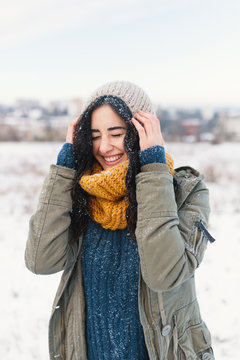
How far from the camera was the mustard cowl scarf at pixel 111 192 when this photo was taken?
1.34 m

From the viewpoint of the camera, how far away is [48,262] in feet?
4.49

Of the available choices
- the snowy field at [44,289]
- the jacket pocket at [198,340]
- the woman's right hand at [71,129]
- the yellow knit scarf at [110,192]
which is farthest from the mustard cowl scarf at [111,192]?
the snowy field at [44,289]

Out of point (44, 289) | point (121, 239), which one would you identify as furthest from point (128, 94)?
point (44, 289)

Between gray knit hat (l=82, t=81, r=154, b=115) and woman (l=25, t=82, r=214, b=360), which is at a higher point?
gray knit hat (l=82, t=81, r=154, b=115)

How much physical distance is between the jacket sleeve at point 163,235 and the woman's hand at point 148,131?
4.7 inches

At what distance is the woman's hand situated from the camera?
1310mm

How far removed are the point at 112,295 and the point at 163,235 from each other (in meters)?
0.44

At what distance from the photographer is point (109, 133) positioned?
4.76 ft

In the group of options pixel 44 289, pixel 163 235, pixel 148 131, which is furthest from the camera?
pixel 44 289

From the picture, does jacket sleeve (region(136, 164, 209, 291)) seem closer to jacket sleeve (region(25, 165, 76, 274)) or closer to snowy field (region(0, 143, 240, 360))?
jacket sleeve (region(25, 165, 76, 274))

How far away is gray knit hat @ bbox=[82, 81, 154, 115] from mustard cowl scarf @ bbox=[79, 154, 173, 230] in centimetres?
29

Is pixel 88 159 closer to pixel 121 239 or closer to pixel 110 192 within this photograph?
pixel 110 192

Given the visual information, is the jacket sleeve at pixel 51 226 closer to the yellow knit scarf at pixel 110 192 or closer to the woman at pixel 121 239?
the woman at pixel 121 239

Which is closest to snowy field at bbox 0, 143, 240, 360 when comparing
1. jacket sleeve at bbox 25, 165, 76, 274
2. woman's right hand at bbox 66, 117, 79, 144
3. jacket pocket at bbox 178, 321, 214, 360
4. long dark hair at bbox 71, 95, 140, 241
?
jacket pocket at bbox 178, 321, 214, 360
